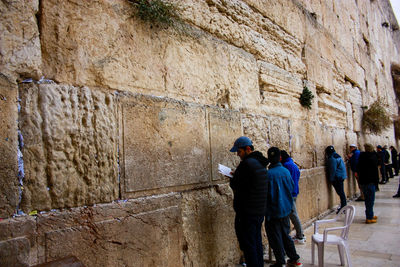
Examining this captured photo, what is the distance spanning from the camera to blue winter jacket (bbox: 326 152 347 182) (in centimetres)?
615

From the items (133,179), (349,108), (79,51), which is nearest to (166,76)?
(79,51)

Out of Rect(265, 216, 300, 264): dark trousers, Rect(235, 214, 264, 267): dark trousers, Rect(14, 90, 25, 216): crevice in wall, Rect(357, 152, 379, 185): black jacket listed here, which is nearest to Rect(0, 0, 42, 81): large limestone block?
Rect(14, 90, 25, 216): crevice in wall

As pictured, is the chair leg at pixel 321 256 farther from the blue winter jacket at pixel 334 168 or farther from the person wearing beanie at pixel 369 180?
the blue winter jacket at pixel 334 168

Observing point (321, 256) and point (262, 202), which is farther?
point (321, 256)

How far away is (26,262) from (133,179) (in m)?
0.93

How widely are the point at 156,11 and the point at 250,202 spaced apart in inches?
81.6

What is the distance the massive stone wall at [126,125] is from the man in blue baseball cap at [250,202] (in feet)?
1.39

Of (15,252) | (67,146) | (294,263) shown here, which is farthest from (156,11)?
(294,263)

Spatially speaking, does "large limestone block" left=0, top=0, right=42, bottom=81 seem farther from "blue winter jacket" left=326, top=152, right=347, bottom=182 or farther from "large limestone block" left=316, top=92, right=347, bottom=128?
"blue winter jacket" left=326, top=152, right=347, bottom=182

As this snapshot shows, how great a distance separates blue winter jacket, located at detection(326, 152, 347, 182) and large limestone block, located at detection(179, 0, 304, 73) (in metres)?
2.05

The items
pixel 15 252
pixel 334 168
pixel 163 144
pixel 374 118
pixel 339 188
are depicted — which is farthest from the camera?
pixel 374 118

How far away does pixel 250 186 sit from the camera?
2799 millimetres

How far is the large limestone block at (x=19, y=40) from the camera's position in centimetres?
187

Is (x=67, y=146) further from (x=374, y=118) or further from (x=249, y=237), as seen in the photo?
(x=374, y=118)
